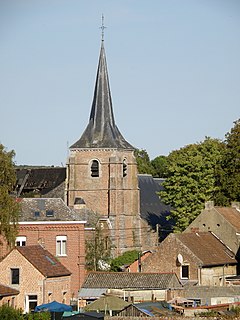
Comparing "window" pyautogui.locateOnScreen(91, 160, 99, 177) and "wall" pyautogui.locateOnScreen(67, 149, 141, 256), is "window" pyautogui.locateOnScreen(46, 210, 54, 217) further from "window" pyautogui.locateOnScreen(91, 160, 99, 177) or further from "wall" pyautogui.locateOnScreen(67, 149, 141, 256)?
"window" pyautogui.locateOnScreen(91, 160, 99, 177)

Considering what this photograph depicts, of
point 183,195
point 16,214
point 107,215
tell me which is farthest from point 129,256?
point 16,214

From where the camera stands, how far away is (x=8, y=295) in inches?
1902

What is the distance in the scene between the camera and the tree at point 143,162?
122575 mm

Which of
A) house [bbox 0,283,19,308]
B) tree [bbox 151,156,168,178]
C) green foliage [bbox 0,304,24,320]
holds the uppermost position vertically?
tree [bbox 151,156,168,178]

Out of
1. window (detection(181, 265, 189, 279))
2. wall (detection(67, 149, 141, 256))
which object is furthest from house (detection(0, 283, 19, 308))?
wall (detection(67, 149, 141, 256))

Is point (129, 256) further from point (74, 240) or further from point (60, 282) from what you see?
point (60, 282)

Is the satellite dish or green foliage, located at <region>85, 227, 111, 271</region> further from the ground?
green foliage, located at <region>85, 227, 111, 271</region>

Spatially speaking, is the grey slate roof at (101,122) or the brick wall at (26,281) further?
the grey slate roof at (101,122)

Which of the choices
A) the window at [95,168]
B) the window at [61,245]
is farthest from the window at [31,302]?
the window at [95,168]

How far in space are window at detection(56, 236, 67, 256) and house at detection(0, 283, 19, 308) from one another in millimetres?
10246

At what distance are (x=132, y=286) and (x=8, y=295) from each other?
24.5 feet

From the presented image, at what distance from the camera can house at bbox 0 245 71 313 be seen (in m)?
49.7

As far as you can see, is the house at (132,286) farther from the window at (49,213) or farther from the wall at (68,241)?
the window at (49,213)

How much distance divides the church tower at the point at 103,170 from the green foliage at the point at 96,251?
14062mm
